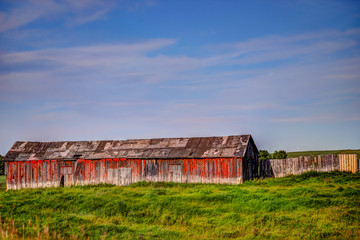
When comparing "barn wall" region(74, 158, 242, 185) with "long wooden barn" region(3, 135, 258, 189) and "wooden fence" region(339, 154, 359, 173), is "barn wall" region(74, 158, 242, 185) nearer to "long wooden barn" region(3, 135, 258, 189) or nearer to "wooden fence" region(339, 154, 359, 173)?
"long wooden barn" region(3, 135, 258, 189)

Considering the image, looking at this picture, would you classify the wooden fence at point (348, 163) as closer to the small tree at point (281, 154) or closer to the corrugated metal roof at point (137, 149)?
the corrugated metal roof at point (137, 149)

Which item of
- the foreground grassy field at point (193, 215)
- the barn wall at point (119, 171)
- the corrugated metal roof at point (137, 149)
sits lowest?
the foreground grassy field at point (193, 215)

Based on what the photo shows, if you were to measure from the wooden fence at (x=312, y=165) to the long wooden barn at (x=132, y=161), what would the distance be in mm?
1818

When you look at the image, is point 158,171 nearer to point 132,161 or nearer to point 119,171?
point 132,161

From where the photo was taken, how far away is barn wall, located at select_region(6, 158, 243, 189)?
31.0 meters

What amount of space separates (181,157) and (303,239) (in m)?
18.5

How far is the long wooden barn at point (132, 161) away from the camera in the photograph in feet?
102

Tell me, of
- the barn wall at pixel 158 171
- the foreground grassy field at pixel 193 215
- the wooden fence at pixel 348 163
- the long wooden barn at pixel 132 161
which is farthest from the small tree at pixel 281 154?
the foreground grassy field at pixel 193 215

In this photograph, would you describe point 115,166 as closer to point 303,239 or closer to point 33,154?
point 33,154

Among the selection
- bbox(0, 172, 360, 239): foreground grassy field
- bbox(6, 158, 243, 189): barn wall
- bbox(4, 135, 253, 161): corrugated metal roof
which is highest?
bbox(4, 135, 253, 161): corrugated metal roof

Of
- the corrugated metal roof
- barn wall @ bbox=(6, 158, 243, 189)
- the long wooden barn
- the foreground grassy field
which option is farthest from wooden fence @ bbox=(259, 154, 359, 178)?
the foreground grassy field

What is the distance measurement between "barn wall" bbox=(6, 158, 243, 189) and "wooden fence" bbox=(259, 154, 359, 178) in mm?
4944

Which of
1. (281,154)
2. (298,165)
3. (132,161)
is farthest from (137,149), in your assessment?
(281,154)

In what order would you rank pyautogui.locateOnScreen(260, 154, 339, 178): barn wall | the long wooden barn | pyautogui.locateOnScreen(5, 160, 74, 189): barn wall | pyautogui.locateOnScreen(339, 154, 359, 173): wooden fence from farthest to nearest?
pyautogui.locateOnScreen(5, 160, 74, 189): barn wall → pyautogui.locateOnScreen(260, 154, 339, 178): barn wall → pyautogui.locateOnScreen(339, 154, 359, 173): wooden fence → the long wooden barn
